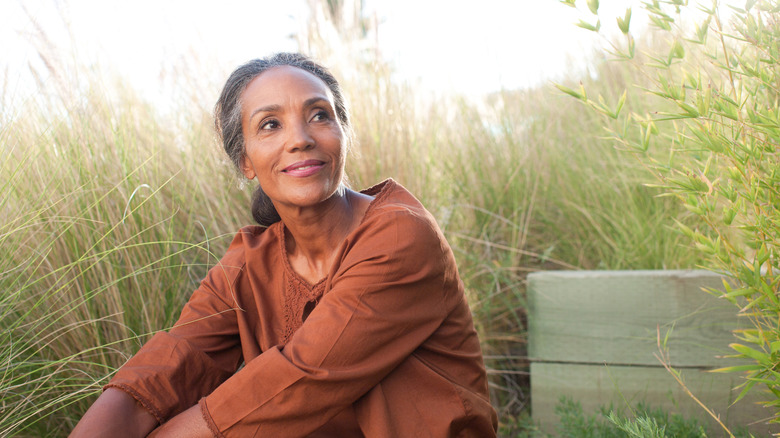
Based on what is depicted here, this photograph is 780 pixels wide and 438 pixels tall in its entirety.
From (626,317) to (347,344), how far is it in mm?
1490

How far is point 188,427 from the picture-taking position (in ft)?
5.22

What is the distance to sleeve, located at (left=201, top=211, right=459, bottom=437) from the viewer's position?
156 cm

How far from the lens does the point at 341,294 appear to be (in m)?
1.64

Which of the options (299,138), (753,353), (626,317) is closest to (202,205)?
(299,138)

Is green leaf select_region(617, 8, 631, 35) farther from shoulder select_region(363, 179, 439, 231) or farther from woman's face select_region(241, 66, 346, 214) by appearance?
woman's face select_region(241, 66, 346, 214)

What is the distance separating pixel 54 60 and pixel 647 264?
2645mm

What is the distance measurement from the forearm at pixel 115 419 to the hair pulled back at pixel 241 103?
29.4 inches

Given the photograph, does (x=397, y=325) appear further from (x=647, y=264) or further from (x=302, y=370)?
(x=647, y=264)

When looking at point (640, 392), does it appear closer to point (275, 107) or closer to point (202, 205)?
point (275, 107)

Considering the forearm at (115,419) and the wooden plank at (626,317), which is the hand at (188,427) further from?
the wooden plank at (626,317)

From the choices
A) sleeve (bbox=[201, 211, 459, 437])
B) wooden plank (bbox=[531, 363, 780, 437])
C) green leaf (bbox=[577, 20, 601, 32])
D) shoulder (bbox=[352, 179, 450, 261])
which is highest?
green leaf (bbox=[577, 20, 601, 32])

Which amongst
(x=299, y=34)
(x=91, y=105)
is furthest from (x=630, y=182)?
(x=91, y=105)

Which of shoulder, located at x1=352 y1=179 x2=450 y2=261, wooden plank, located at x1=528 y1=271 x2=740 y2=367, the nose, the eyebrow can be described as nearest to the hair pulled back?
the eyebrow

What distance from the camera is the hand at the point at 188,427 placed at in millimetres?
1582
